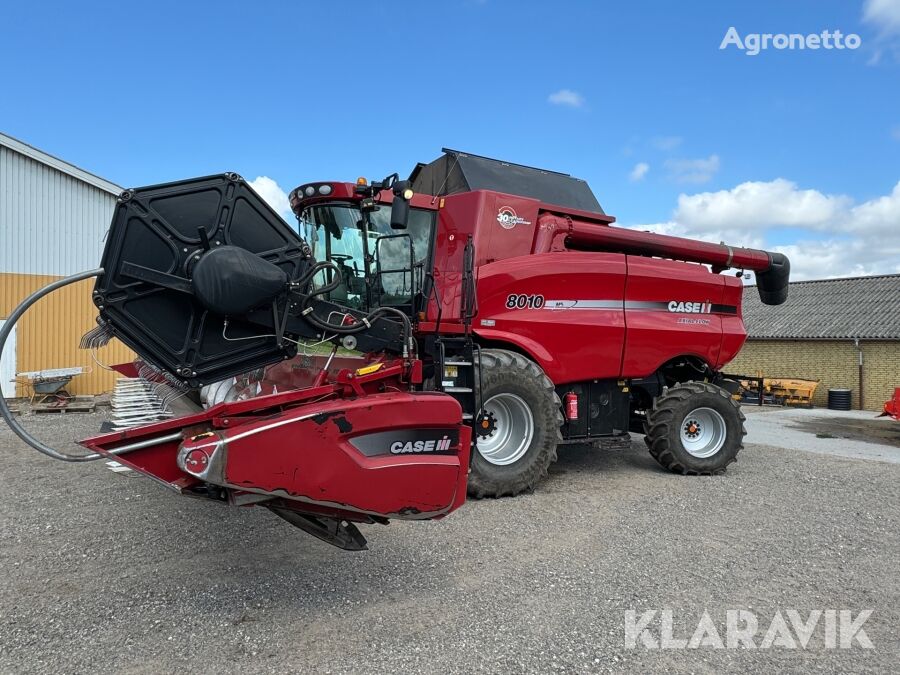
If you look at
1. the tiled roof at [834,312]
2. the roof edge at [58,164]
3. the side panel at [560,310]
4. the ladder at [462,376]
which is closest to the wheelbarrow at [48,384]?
the roof edge at [58,164]

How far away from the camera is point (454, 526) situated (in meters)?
4.66

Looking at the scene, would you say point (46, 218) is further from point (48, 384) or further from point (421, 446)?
point (421, 446)

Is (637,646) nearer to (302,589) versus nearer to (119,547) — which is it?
(302,589)

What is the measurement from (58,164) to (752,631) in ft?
46.9

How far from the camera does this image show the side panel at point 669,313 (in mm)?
6535

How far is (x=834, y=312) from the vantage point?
22375mm

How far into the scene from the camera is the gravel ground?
9.40 feet

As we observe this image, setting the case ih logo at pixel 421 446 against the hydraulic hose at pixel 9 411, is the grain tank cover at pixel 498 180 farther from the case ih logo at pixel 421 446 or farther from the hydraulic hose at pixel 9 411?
the hydraulic hose at pixel 9 411

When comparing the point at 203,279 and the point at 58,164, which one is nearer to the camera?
the point at 203,279

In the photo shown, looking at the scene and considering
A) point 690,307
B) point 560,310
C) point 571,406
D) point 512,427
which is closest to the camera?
point 512,427

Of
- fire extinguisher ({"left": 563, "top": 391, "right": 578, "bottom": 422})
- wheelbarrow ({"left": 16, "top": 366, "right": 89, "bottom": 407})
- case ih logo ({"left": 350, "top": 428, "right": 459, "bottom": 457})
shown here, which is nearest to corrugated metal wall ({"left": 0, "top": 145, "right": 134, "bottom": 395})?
wheelbarrow ({"left": 16, "top": 366, "right": 89, "bottom": 407})

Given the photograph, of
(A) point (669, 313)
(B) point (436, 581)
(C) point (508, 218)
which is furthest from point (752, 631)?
(A) point (669, 313)

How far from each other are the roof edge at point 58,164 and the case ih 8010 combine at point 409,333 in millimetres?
9287

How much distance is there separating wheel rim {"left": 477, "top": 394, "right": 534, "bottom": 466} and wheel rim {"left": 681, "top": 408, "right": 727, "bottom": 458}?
232 centimetres
